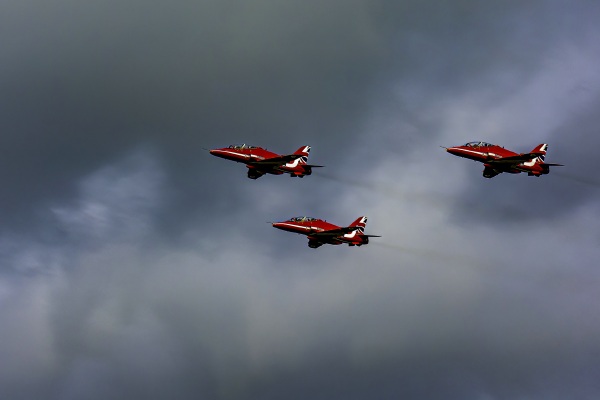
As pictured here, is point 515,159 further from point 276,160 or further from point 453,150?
point 276,160

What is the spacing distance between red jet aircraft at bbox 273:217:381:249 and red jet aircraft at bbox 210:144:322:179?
930 centimetres

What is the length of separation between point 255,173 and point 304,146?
11087 mm

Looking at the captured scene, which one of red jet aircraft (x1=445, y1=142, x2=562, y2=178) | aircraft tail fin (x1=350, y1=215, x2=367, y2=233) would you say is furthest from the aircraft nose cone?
aircraft tail fin (x1=350, y1=215, x2=367, y2=233)

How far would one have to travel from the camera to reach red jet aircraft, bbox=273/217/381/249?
187750mm

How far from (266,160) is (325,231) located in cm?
1705

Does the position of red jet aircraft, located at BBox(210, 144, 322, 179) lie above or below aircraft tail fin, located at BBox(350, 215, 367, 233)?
above

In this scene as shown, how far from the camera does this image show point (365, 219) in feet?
642

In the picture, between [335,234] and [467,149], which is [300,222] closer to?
[335,234]

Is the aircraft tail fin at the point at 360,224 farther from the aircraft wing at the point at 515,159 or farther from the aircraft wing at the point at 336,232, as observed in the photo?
the aircraft wing at the point at 515,159

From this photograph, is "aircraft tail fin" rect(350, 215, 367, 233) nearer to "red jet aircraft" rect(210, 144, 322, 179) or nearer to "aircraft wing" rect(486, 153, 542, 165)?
"red jet aircraft" rect(210, 144, 322, 179)

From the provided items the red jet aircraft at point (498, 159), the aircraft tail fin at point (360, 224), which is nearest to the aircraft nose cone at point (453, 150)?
the red jet aircraft at point (498, 159)

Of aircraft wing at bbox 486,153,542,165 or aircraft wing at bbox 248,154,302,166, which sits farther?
aircraft wing at bbox 248,154,302,166

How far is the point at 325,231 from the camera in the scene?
189 metres

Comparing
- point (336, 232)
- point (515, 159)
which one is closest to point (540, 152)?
point (515, 159)
